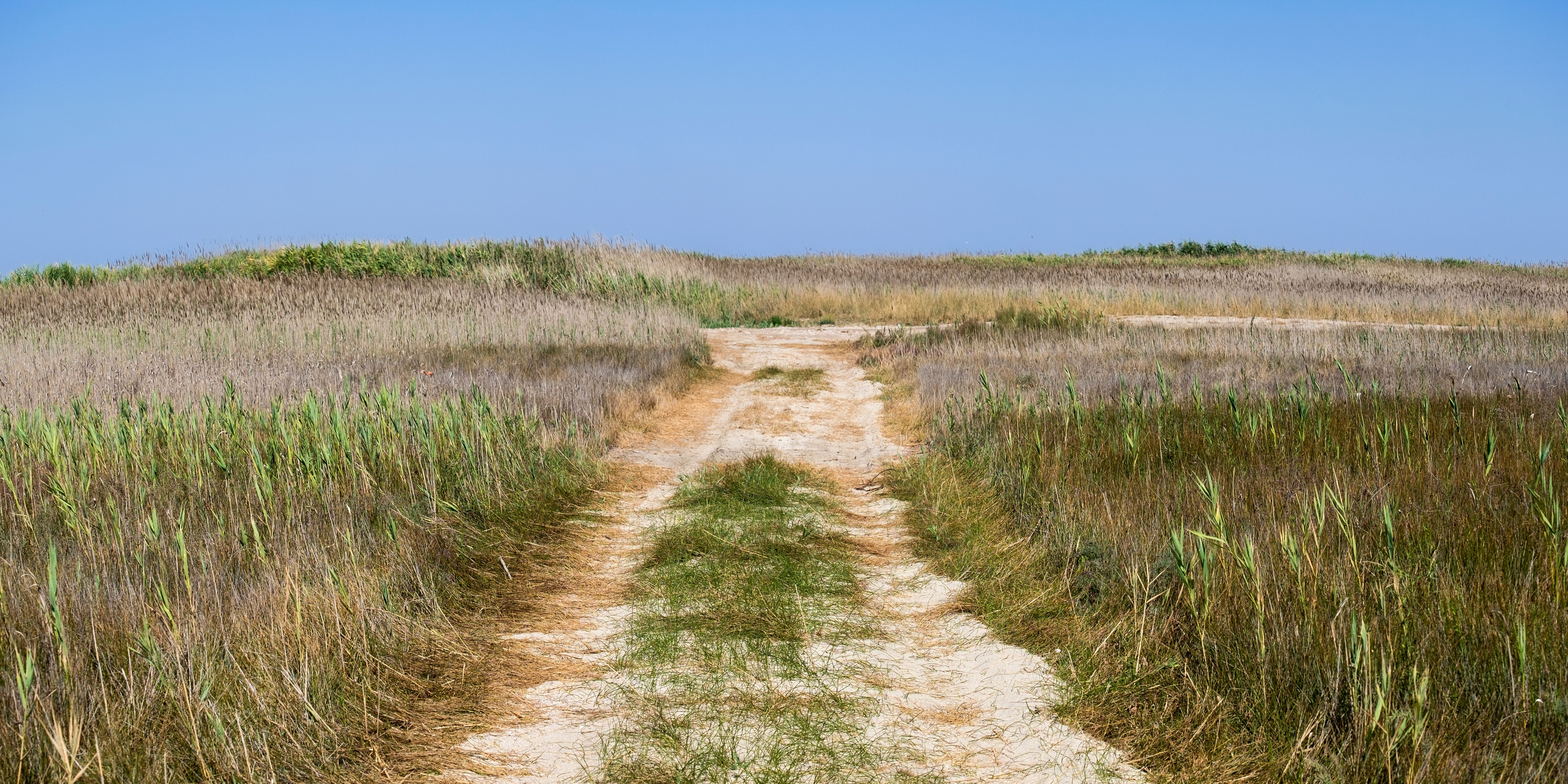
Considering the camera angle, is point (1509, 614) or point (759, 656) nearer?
point (1509, 614)

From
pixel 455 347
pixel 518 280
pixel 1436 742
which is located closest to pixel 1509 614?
pixel 1436 742

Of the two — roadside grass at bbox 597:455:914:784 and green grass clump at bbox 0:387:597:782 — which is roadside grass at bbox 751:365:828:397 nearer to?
green grass clump at bbox 0:387:597:782

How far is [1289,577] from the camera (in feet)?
13.9

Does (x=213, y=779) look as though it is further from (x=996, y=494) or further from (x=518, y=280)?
(x=518, y=280)

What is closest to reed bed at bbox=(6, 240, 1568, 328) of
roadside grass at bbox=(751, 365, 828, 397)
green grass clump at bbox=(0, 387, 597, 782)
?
roadside grass at bbox=(751, 365, 828, 397)

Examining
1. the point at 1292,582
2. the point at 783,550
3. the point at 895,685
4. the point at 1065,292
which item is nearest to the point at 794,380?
the point at 783,550

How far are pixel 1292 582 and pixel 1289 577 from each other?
8 cm

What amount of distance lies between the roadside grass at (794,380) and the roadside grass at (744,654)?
19.5 feet

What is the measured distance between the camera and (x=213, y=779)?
130 inches

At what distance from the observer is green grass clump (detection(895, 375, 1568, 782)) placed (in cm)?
330

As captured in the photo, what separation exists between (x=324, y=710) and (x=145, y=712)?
575 mm

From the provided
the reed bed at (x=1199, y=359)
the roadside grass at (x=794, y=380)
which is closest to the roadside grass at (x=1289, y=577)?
the reed bed at (x=1199, y=359)

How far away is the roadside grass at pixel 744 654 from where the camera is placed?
3.64 metres

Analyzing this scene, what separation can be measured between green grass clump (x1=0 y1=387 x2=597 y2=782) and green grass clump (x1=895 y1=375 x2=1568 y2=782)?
8.71 feet
